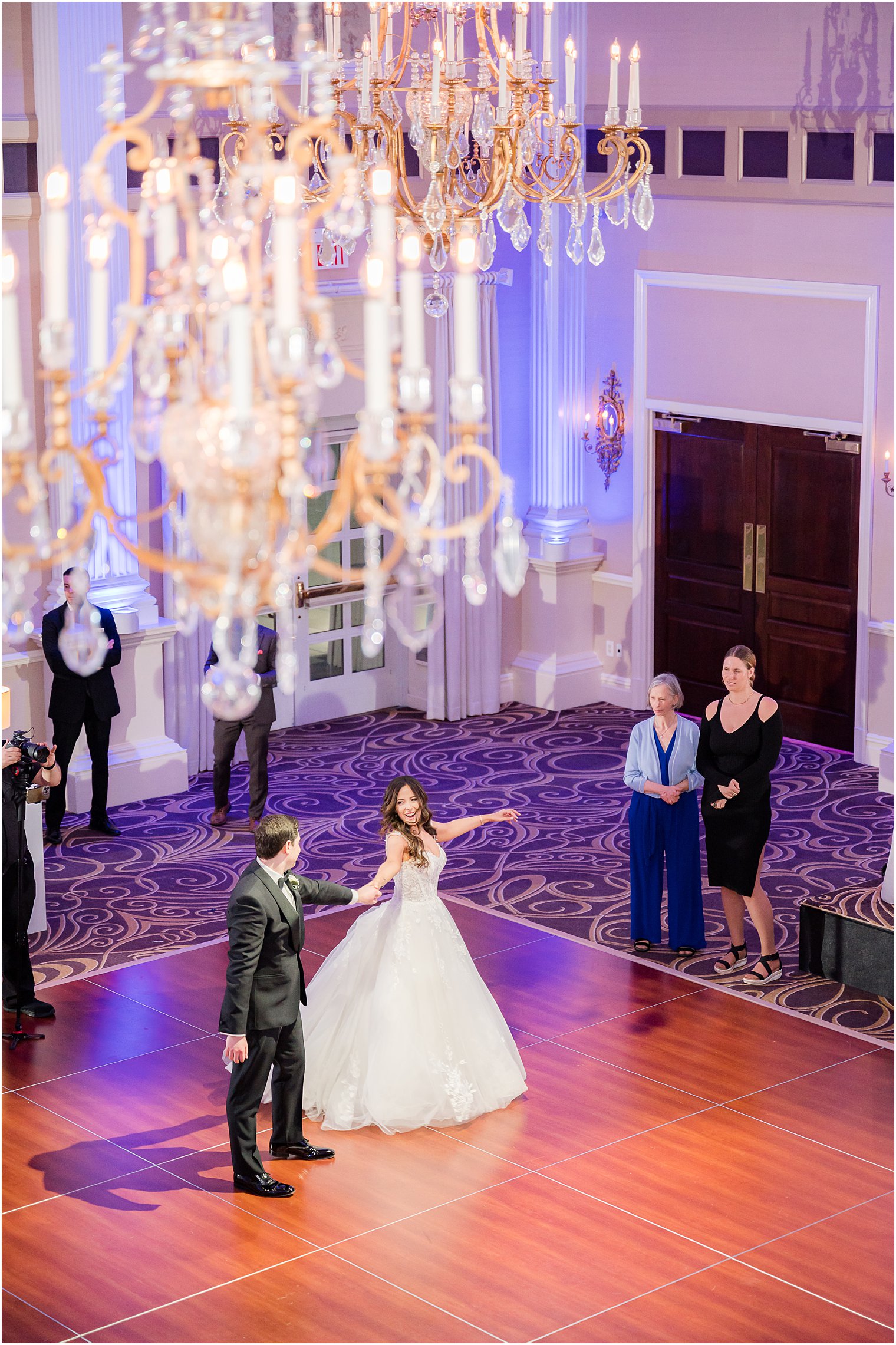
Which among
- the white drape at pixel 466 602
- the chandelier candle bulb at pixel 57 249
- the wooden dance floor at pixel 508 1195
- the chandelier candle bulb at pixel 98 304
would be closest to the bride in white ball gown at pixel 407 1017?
the wooden dance floor at pixel 508 1195

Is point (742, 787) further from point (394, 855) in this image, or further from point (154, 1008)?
point (154, 1008)

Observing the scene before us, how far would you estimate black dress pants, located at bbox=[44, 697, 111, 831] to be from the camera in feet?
34.9

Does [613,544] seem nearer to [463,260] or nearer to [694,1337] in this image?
[694,1337]

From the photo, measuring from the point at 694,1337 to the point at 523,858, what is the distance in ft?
15.7

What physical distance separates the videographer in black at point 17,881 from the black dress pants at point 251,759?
2.68 m

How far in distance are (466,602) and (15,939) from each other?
5.63 metres

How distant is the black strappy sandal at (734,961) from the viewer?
8.61 metres

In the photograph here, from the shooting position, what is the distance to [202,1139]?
704 cm

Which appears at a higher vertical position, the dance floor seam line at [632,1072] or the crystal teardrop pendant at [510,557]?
the crystal teardrop pendant at [510,557]

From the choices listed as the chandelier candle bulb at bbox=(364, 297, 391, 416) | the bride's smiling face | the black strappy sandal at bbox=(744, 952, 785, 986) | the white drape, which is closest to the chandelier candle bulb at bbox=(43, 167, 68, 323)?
the chandelier candle bulb at bbox=(364, 297, 391, 416)

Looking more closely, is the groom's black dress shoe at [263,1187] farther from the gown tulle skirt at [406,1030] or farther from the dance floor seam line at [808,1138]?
the dance floor seam line at [808,1138]

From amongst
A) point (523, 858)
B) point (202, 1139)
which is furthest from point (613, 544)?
point (202, 1139)

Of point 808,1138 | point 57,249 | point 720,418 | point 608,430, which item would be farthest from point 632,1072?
point 608,430

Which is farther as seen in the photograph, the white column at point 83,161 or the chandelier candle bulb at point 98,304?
the white column at point 83,161
